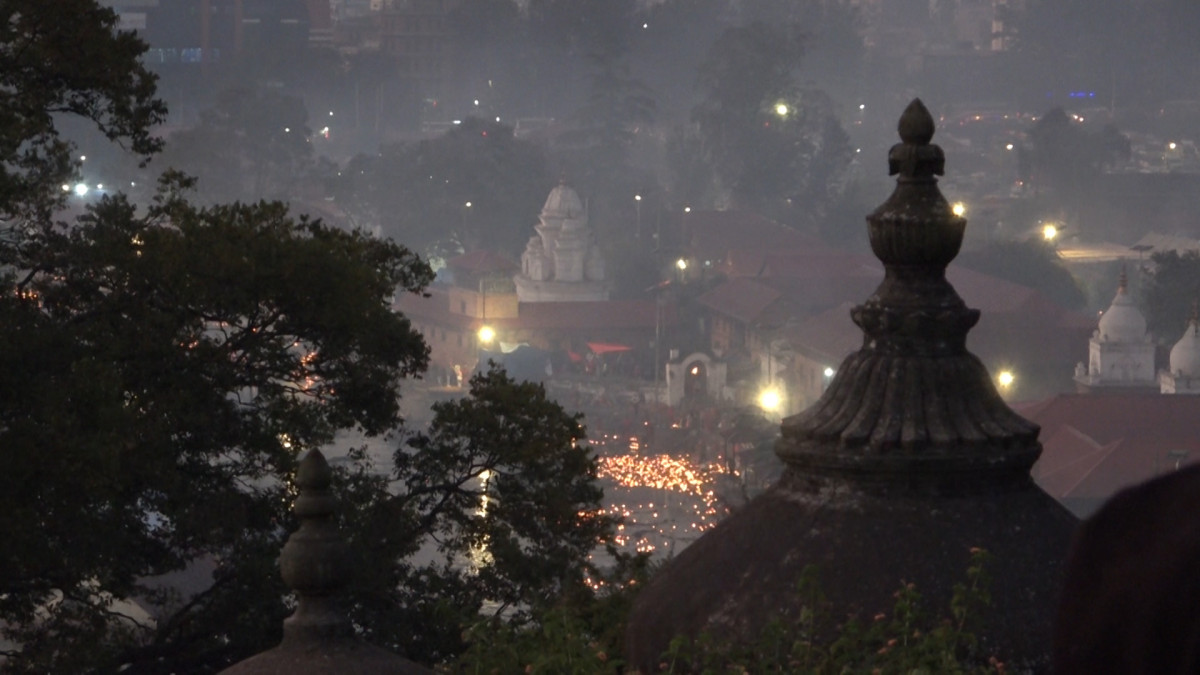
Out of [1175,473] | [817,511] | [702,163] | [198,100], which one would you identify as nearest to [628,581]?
[817,511]

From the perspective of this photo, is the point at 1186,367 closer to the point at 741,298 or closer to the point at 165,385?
the point at 741,298

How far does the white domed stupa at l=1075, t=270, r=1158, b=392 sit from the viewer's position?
136 feet

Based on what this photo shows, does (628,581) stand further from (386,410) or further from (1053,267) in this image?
(1053,267)

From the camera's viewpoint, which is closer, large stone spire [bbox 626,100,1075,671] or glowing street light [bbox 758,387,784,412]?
large stone spire [bbox 626,100,1075,671]

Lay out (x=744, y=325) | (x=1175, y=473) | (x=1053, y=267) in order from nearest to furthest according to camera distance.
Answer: (x=1175, y=473) < (x=744, y=325) < (x=1053, y=267)

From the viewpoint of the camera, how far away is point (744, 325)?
2147 inches

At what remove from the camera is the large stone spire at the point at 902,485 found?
165 inches

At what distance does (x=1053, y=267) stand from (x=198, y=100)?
146 ft

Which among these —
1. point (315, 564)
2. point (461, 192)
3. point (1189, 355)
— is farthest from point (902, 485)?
point (461, 192)

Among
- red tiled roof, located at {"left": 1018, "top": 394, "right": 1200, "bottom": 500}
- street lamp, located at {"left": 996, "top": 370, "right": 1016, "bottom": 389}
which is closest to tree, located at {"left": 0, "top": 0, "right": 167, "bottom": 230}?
red tiled roof, located at {"left": 1018, "top": 394, "right": 1200, "bottom": 500}

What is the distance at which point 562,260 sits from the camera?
65.2m

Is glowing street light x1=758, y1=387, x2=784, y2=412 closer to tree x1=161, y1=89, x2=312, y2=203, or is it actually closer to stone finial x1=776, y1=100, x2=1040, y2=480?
tree x1=161, y1=89, x2=312, y2=203

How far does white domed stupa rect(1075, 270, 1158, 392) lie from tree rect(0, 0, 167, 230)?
33162 mm

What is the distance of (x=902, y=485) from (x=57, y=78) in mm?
8068
